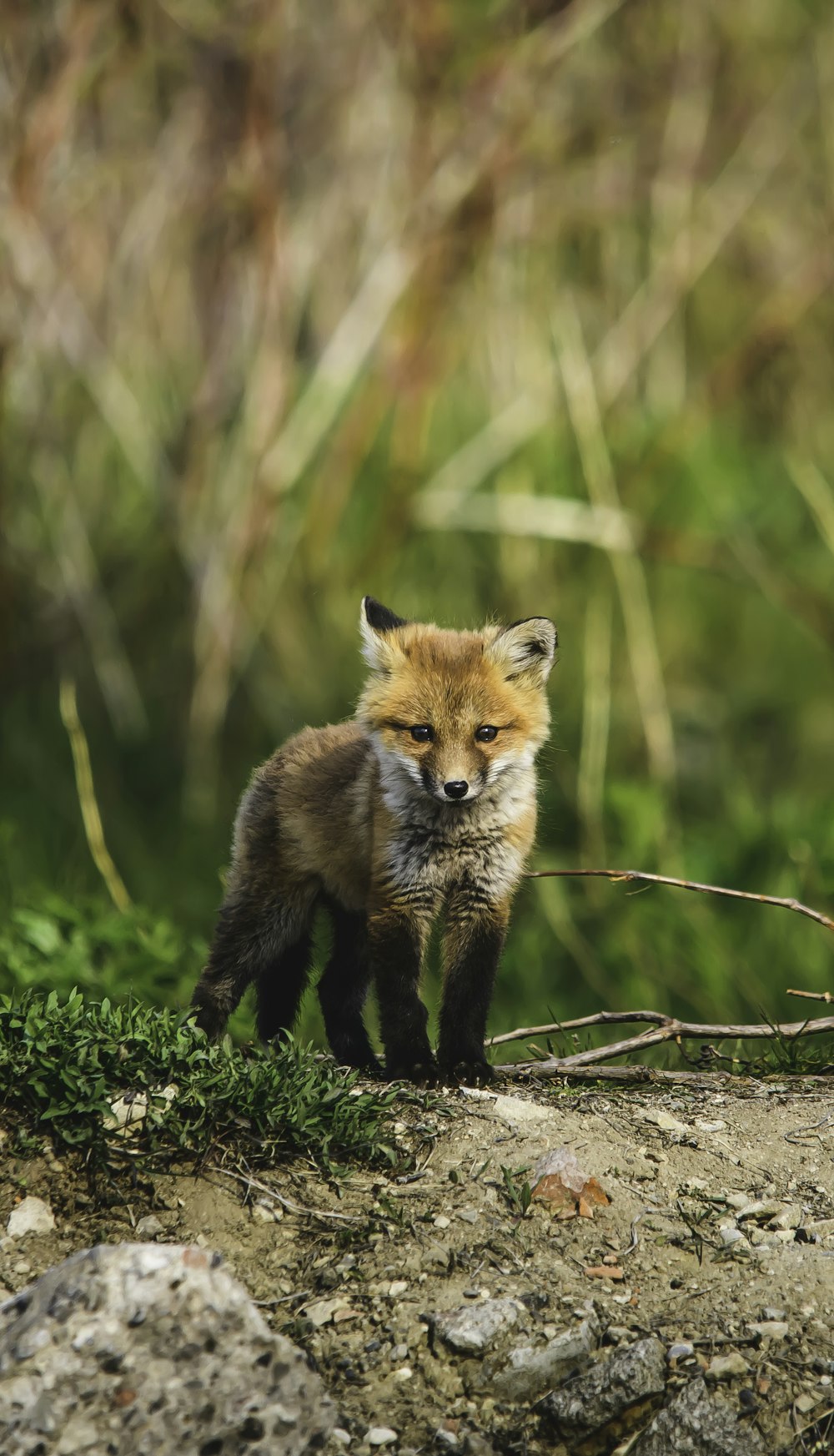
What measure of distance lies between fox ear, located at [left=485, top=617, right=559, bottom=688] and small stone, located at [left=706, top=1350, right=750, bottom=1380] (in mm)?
1803

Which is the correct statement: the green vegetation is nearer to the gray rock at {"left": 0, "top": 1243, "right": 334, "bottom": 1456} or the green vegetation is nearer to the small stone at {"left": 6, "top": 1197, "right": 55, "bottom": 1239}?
the small stone at {"left": 6, "top": 1197, "right": 55, "bottom": 1239}

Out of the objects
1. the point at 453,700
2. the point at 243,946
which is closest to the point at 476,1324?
the point at 243,946

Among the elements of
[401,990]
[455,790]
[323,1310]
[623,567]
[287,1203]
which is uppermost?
[623,567]

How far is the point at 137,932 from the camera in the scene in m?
4.88

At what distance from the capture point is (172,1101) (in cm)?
330

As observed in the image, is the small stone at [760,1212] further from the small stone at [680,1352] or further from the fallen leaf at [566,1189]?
the small stone at [680,1352]

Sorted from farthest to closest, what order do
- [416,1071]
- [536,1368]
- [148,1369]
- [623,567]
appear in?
[623,567] < [416,1071] < [536,1368] < [148,1369]

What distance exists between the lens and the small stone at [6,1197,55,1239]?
309 cm

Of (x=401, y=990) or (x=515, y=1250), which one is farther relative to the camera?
(x=401, y=990)

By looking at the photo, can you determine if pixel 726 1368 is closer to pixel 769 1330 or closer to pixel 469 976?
pixel 769 1330

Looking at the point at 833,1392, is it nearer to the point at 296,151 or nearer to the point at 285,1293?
the point at 285,1293

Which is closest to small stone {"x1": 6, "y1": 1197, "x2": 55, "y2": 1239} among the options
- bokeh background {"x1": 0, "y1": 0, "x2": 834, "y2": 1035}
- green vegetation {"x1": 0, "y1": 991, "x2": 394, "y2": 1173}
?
green vegetation {"x1": 0, "y1": 991, "x2": 394, "y2": 1173}

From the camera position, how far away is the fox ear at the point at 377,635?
157 inches

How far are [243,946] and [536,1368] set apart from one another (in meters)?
1.58
